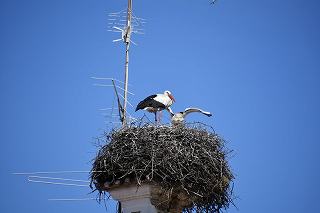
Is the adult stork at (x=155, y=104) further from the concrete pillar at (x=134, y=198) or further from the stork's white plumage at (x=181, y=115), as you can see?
the concrete pillar at (x=134, y=198)

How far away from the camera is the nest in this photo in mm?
14180

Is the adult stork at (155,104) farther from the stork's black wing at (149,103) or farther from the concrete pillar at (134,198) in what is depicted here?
the concrete pillar at (134,198)

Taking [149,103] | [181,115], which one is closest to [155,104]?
[149,103]

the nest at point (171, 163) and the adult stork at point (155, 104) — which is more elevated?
the adult stork at point (155, 104)

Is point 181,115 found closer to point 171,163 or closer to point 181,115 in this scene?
point 181,115

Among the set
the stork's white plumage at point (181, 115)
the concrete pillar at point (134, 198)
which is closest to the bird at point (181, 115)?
the stork's white plumage at point (181, 115)

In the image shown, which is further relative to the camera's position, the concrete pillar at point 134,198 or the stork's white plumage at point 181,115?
the stork's white plumage at point 181,115

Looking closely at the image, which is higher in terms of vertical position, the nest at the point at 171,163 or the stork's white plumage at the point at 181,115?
the stork's white plumage at the point at 181,115

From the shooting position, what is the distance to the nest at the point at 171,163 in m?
14.2

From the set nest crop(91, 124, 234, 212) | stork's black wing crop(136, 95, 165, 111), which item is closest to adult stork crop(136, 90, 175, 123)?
stork's black wing crop(136, 95, 165, 111)

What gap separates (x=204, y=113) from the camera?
55.3 feet

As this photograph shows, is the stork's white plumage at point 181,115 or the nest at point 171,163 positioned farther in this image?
the stork's white plumage at point 181,115

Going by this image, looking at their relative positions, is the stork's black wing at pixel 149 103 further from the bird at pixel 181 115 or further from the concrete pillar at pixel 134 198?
A: the concrete pillar at pixel 134 198

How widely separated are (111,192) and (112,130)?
1331mm
